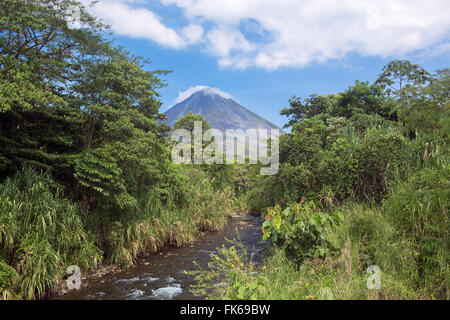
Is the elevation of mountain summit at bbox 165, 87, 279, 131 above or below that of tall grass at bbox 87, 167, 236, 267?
above

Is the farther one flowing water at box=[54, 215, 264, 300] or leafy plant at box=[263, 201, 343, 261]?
flowing water at box=[54, 215, 264, 300]

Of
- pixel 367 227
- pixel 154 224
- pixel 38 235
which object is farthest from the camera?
pixel 154 224

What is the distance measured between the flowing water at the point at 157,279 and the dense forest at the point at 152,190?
14.6 inches

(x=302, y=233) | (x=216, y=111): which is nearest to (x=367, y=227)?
(x=302, y=233)

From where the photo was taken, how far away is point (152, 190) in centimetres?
894

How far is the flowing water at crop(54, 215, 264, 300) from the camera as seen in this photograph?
545cm

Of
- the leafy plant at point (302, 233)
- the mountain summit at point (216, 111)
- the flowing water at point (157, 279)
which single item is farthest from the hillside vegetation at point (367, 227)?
the mountain summit at point (216, 111)

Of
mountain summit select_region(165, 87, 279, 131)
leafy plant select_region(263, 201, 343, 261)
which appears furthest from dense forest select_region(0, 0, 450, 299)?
mountain summit select_region(165, 87, 279, 131)

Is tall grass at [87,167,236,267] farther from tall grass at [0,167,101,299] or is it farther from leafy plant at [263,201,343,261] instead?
leafy plant at [263,201,343,261]

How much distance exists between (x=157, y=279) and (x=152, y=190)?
10.7 ft

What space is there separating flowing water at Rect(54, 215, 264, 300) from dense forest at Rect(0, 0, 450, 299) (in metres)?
0.37

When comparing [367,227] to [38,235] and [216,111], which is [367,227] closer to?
[38,235]
